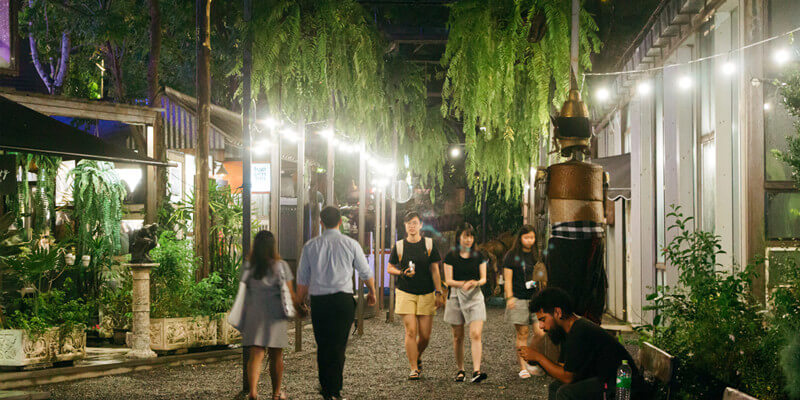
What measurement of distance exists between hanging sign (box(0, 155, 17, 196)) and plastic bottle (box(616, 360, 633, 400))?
31.4 ft

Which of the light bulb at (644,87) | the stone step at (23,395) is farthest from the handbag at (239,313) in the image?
the light bulb at (644,87)

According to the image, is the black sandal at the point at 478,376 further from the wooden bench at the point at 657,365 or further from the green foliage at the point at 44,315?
the green foliage at the point at 44,315

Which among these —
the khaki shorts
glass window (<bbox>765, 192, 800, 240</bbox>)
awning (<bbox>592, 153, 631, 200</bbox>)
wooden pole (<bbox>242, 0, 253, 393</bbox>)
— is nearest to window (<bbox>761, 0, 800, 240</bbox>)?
glass window (<bbox>765, 192, 800, 240</bbox>)

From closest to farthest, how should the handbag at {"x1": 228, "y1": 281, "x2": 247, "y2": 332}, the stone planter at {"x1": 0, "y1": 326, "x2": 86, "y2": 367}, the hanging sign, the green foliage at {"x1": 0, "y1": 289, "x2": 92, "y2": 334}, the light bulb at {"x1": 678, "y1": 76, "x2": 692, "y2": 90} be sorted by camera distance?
1. the handbag at {"x1": 228, "y1": 281, "x2": 247, "y2": 332}
2. the stone planter at {"x1": 0, "y1": 326, "x2": 86, "y2": 367}
3. the green foliage at {"x1": 0, "y1": 289, "x2": 92, "y2": 334}
4. the light bulb at {"x1": 678, "y1": 76, "x2": 692, "y2": 90}
5. the hanging sign

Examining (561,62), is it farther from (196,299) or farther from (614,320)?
(614,320)

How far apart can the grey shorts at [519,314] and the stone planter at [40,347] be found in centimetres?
523

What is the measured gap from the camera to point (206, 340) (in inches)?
414

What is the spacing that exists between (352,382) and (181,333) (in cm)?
278

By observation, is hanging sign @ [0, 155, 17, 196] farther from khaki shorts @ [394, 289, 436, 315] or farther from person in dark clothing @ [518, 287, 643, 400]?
person in dark clothing @ [518, 287, 643, 400]

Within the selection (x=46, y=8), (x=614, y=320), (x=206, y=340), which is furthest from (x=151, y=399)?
(x=46, y=8)

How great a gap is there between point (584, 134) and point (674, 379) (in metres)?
2.09

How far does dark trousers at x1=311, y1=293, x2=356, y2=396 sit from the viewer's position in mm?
7375

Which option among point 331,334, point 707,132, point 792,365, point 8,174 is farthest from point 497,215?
point 792,365

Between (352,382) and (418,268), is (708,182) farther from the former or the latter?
(352,382)
